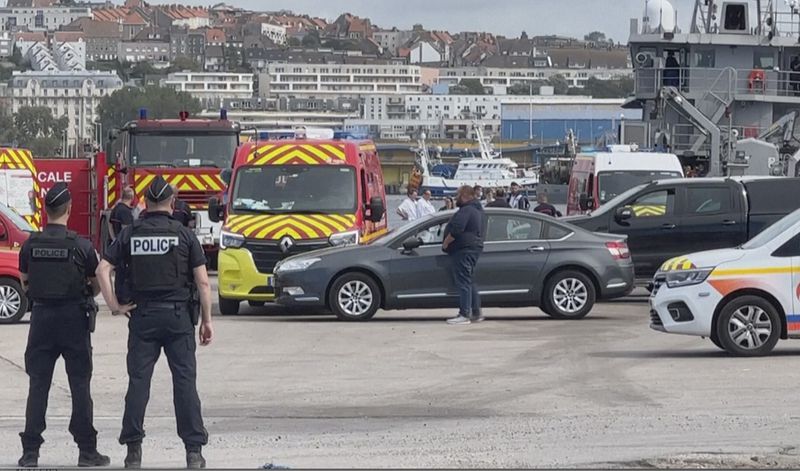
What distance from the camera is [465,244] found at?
20844 millimetres

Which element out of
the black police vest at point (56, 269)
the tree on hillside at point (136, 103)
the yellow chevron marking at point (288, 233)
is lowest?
the yellow chevron marking at point (288, 233)

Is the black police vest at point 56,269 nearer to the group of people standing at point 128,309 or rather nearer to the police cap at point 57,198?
the group of people standing at point 128,309

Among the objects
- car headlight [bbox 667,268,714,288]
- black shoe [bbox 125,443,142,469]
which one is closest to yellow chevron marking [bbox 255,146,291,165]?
car headlight [bbox 667,268,714,288]

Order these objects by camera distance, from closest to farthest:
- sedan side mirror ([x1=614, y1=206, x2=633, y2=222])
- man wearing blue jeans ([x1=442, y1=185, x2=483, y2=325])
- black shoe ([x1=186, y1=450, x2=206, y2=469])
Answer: black shoe ([x1=186, y1=450, x2=206, y2=469]) → man wearing blue jeans ([x1=442, y1=185, x2=483, y2=325]) → sedan side mirror ([x1=614, y1=206, x2=633, y2=222])

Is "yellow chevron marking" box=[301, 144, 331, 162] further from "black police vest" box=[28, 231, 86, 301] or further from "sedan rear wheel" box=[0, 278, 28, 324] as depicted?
"black police vest" box=[28, 231, 86, 301]

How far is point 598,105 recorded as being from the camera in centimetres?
16025

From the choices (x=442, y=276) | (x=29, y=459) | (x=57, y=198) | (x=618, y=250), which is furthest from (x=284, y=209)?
(x=29, y=459)

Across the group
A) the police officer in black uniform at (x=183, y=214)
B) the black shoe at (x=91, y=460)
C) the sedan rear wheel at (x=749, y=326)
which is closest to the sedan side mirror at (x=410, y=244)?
the police officer in black uniform at (x=183, y=214)

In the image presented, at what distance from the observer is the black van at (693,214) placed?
24.4 m

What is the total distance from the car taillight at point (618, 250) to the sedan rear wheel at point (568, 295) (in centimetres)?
50

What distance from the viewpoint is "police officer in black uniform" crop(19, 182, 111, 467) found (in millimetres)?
10898

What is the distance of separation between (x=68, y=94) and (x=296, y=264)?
177 meters

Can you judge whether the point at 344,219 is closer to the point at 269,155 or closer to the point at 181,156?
the point at 269,155

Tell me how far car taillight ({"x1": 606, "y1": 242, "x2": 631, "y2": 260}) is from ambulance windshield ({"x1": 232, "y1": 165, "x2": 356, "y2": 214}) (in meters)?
3.85
